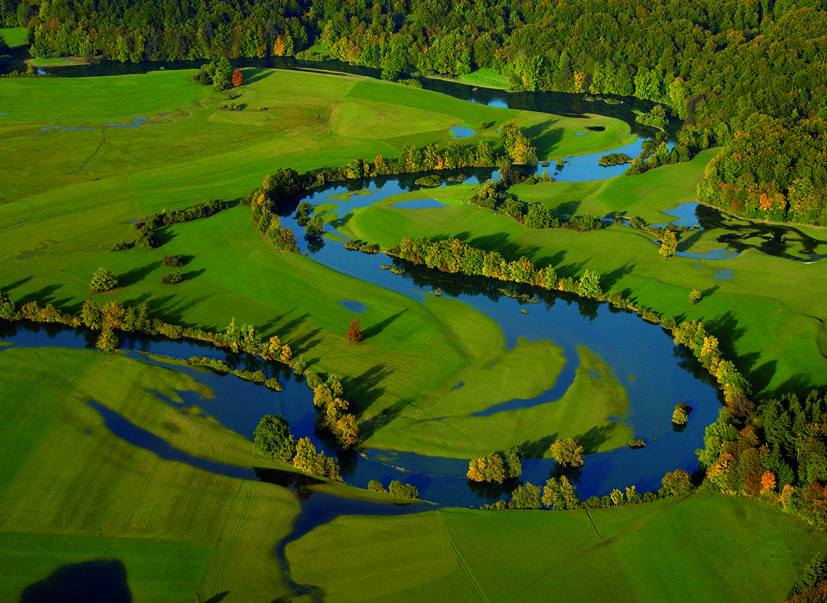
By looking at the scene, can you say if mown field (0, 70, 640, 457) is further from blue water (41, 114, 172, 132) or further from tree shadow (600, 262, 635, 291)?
tree shadow (600, 262, 635, 291)

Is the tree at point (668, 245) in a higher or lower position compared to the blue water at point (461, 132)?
lower

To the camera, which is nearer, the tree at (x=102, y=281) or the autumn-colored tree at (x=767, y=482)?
the autumn-colored tree at (x=767, y=482)

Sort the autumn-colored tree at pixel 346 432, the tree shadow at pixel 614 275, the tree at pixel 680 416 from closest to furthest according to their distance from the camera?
1. the autumn-colored tree at pixel 346 432
2. the tree at pixel 680 416
3. the tree shadow at pixel 614 275

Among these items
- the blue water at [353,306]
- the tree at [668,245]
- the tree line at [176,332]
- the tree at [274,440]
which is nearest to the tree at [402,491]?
the tree at [274,440]

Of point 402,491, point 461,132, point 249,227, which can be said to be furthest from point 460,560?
point 461,132

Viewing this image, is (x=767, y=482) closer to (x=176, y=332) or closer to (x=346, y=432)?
(x=346, y=432)

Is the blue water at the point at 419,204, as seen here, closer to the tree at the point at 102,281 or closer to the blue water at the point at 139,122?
the tree at the point at 102,281
